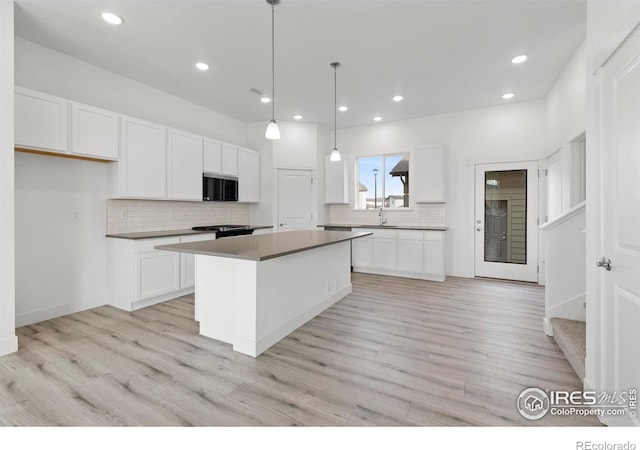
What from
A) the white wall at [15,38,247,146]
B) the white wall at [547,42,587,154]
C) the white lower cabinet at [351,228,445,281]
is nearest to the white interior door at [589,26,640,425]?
the white wall at [547,42,587,154]

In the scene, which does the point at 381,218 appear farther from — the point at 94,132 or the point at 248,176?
the point at 94,132

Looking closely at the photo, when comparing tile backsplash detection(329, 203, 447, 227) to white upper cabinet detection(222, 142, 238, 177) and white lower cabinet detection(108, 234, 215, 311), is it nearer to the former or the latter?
white upper cabinet detection(222, 142, 238, 177)

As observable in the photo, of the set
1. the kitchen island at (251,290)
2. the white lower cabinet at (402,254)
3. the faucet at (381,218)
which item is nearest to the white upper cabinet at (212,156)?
the kitchen island at (251,290)

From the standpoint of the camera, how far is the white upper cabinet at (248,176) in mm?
5566

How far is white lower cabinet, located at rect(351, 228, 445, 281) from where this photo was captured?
525cm

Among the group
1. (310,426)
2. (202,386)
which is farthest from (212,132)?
(310,426)

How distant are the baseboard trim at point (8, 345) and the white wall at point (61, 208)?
2.51 feet

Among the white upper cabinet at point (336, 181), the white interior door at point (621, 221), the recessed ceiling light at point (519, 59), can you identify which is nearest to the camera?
the white interior door at point (621, 221)

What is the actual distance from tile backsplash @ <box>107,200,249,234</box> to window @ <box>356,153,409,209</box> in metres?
2.68

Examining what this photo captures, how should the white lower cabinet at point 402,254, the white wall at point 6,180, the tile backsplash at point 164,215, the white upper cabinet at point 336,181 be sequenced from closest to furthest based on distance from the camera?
the white wall at point 6,180 < the tile backsplash at point 164,215 < the white lower cabinet at point 402,254 < the white upper cabinet at point 336,181

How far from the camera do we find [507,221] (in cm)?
523

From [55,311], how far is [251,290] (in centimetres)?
260

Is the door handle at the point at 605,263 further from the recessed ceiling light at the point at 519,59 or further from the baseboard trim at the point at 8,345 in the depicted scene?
the baseboard trim at the point at 8,345

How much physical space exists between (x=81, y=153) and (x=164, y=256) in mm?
1478
